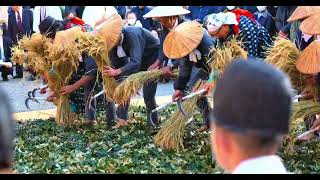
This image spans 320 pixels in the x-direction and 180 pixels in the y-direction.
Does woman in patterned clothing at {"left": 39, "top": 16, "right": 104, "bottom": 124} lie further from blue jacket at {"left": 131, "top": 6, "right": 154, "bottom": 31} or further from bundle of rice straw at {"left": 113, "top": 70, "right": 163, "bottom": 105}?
blue jacket at {"left": 131, "top": 6, "right": 154, "bottom": 31}

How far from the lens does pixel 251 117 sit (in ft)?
5.17

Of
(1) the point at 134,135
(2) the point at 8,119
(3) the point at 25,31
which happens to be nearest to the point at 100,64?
(1) the point at 134,135

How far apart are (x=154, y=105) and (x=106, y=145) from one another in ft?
3.61

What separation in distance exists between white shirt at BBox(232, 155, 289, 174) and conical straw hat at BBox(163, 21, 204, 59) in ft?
13.3

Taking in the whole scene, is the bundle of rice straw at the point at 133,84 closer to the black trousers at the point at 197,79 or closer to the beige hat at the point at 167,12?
the black trousers at the point at 197,79

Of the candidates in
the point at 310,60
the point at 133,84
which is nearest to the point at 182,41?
the point at 133,84

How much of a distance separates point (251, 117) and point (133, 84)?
15.6ft

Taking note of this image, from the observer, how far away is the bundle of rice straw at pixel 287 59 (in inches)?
204

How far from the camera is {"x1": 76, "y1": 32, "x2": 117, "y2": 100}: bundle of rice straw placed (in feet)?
20.8

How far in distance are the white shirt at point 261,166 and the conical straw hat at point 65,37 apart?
4.92 m

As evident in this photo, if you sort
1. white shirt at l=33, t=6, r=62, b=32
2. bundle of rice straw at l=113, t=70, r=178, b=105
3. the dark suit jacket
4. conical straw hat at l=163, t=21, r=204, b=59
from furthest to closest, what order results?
the dark suit jacket, white shirt at l=33, t=6, r=62, b=32, bundle of rice straw at l=113, t=70, r=178, b=105, conical straw hat at l=163, t=21, r=204, b=59
